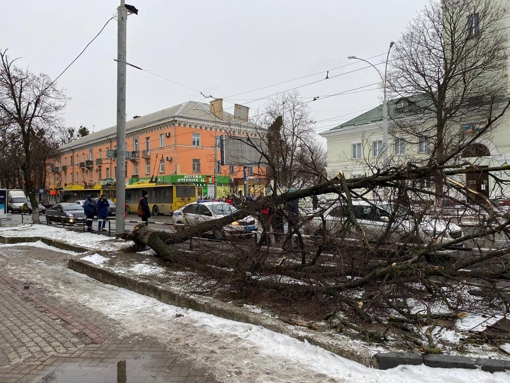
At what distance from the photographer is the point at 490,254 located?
488 centimetres

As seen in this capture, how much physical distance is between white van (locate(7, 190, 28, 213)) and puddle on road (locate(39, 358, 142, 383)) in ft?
147

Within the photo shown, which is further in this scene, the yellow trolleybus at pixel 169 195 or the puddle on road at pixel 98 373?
the yellow trolleybus at pixel 169 195

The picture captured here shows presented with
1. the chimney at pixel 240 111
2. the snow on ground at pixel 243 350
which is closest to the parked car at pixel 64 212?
the chimney at pixel 240 111

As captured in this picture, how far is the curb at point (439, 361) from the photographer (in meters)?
3.57

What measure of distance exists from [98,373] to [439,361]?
10.9ft

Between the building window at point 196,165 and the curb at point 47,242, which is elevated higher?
the building window at point 196,165

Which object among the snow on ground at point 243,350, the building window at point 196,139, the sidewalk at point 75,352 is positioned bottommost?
the sidewalk at point 75,352

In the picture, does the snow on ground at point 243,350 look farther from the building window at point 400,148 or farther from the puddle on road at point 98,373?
the building window at point 400,148

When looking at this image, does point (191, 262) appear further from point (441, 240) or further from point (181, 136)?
point (181, 136)

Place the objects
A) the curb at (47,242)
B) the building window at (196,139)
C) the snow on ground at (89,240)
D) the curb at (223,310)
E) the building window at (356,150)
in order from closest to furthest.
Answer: the curb at (223,310) < the snow on ground at (89,240) < the curb at (47,242) < the building window at (356,150) < the building window at (196,139)

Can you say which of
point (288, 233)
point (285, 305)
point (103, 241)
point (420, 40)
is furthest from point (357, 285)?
point (420, 40)

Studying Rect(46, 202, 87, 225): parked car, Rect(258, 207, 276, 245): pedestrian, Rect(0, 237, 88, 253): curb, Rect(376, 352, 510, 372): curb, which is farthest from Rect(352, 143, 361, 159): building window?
Rect(376, 352, 510, 372): curb

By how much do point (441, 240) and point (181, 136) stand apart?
4171 centimetres

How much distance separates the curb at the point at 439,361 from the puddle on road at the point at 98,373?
89.6 inches
